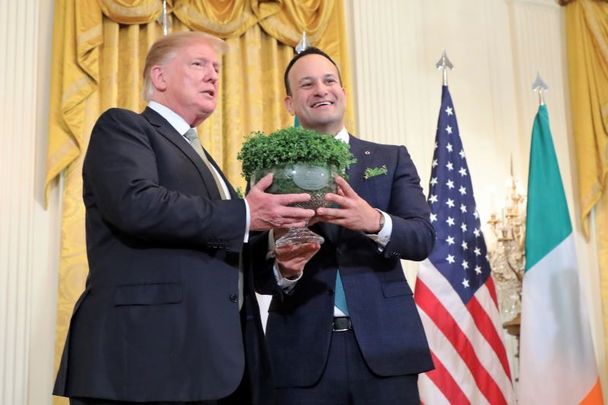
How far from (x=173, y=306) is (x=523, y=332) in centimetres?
302

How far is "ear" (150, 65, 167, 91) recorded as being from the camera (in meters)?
2.53

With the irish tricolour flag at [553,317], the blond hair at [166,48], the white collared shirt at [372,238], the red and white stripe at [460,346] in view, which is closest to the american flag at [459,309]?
the red and white stripe at [460,346]

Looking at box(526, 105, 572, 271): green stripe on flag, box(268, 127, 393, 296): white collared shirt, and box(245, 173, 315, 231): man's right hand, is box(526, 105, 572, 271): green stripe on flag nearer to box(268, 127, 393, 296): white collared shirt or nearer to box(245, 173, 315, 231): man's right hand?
box(268, 127, 393, 296): white collared shirt

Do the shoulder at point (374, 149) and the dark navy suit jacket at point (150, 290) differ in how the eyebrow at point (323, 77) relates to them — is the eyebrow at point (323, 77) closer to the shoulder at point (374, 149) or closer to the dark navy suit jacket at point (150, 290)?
the shoulder at point (374, 149)

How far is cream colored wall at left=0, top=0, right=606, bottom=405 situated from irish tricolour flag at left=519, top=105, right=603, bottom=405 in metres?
0.86

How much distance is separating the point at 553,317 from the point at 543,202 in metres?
0.71

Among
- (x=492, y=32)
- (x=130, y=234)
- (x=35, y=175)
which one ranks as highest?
(x=492, y=32)

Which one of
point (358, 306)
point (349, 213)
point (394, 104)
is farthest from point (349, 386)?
point (394, 104)

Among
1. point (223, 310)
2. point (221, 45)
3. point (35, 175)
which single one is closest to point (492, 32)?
point (35, 175)

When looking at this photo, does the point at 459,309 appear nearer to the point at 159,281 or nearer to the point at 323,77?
the point at 323,77

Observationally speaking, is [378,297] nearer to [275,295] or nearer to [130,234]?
[275,295]

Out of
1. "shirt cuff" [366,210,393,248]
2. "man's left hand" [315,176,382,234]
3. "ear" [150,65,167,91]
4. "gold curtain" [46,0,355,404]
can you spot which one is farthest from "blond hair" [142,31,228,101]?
"gold curtain" [46,0,355,404]

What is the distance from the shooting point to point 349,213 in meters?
2.33

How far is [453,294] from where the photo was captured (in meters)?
4.45
